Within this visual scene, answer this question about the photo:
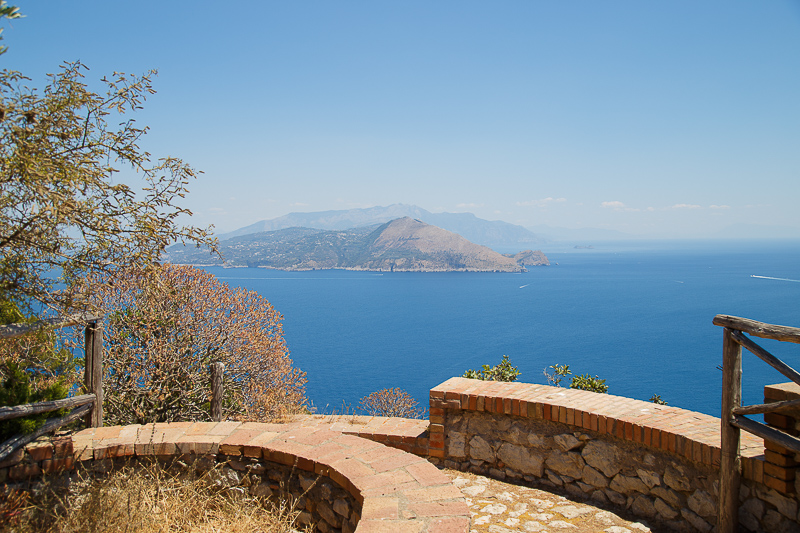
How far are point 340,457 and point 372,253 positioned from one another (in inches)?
5901

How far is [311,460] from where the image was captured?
3.16 metres

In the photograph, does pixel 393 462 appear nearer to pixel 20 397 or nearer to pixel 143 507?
pixel 143 507

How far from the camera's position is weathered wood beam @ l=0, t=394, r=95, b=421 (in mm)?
3182

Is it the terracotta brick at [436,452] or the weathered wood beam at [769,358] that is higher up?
the weathered wood beam at [769,358]

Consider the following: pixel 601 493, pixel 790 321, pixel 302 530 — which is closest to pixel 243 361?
pixel 302 530

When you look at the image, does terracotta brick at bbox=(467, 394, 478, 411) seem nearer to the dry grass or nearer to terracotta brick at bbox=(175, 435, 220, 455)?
the dry grass

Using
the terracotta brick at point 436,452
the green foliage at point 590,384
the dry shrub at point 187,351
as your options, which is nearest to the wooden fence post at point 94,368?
the dry shrub at point 187,351

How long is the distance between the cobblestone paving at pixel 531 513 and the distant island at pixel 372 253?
128800 mm

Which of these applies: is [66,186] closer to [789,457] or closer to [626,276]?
[789,457]

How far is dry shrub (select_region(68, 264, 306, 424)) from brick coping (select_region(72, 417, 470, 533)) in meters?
3.70

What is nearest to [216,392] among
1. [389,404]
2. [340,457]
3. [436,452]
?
[436,452]

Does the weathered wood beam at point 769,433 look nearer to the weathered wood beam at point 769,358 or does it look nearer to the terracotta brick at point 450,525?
the weathered wood beam at point 769,358

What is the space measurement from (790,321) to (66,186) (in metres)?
67.8

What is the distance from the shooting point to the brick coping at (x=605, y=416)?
2.96 metres
